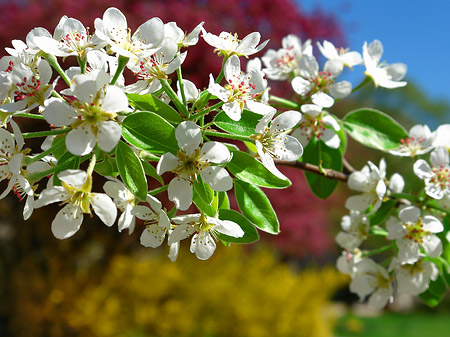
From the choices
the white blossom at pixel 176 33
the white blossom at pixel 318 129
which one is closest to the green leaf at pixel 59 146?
the white blossom at pixel 176 33

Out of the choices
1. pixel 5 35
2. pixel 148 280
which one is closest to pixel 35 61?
pixel 5 35

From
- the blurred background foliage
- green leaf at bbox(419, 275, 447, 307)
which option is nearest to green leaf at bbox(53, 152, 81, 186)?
green leaf at bbox(419, 275, 447, 307)

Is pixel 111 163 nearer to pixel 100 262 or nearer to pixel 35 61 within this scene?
pixel 35 61

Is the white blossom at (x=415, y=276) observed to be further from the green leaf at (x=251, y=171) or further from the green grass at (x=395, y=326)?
the green grass at (x=395, y=326)

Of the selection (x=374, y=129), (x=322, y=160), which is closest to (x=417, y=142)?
(x=374, y=129)

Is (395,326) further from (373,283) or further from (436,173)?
(436,173)
